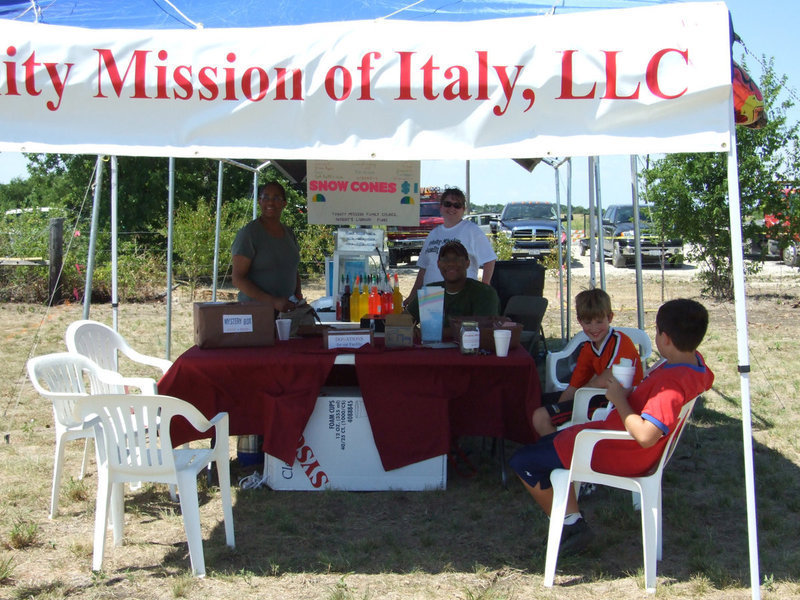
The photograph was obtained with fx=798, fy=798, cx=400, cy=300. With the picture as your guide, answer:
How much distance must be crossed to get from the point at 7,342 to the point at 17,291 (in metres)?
3.26

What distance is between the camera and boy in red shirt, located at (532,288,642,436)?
12.0ft

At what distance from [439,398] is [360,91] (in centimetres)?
160

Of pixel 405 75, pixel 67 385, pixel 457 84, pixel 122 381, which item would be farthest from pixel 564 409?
pixel 67 385

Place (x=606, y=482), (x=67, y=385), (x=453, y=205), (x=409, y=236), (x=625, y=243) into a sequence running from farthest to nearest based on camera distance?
(x=409, y=236) < (x=625, y=243) < (x=453, y=205) < (x=67, y=385) < (x=606, y=482)

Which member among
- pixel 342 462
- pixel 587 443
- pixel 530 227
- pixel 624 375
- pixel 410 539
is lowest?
pixel 410 539

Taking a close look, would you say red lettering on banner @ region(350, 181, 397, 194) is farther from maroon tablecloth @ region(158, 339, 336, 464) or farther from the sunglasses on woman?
maroon tablecloth @ region(158, 339, 336, 464)

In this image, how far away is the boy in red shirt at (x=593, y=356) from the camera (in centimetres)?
365

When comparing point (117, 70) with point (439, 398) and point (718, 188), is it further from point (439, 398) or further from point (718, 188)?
point (718, 188)

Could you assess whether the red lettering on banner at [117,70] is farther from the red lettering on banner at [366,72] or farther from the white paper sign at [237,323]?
the white paper sign at [237,323]

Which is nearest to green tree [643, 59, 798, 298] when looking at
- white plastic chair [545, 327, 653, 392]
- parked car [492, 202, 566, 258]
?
parked car [492, 202, 566, 258]

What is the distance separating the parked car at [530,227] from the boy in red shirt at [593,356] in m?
11.4

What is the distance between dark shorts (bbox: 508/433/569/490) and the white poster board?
16.2ft

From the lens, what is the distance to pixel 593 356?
148 inches

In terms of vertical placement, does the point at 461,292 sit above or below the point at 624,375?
above
